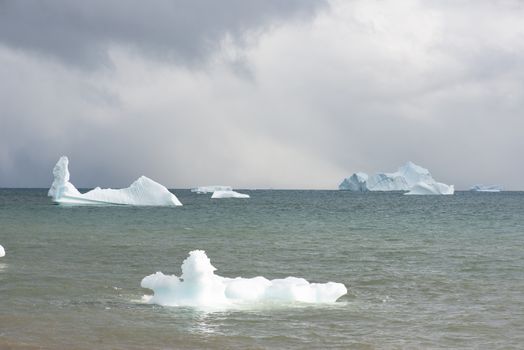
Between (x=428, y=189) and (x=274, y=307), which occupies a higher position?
(x=428, y=189)

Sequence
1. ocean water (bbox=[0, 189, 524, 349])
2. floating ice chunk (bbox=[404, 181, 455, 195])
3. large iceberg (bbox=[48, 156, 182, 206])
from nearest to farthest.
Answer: ocean water (bbox=[0, 189, 524, 349])
large iceberg (bbox=[48, 156, 182, 206])
floating ice chunk (bbox=[404, 181, 455, 195])

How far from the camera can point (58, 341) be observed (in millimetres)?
10758

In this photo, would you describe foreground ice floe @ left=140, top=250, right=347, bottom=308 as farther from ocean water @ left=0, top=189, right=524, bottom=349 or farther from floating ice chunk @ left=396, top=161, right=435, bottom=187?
floating ice chunk @ left=396, top=161, right=435, bottom=187

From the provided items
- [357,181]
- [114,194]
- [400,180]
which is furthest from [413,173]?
[114,194]

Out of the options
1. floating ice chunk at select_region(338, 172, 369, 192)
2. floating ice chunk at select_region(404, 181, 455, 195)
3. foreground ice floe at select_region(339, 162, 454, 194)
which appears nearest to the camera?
floating ice chunk at select_region(404, 181, 455, 195)

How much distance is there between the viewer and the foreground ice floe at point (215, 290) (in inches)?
538

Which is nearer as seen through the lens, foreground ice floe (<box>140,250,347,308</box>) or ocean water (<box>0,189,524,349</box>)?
ocean water (<box>0,189,524,349</box>)

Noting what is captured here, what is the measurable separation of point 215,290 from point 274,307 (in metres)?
1.26

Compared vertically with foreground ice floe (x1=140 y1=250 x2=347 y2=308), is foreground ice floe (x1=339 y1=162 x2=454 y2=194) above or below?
above

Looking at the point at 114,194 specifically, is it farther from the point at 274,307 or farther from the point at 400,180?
the point at 400,180

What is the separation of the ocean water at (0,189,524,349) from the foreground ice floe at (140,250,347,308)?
41 cm

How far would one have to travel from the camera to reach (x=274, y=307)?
1365 cm

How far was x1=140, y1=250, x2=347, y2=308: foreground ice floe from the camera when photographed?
13655 mm

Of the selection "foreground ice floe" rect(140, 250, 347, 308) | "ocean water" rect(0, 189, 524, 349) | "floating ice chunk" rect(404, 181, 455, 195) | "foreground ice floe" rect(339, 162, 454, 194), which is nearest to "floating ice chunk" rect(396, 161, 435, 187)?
"foreground ice floe" rect(339, 162, 454, 194)
